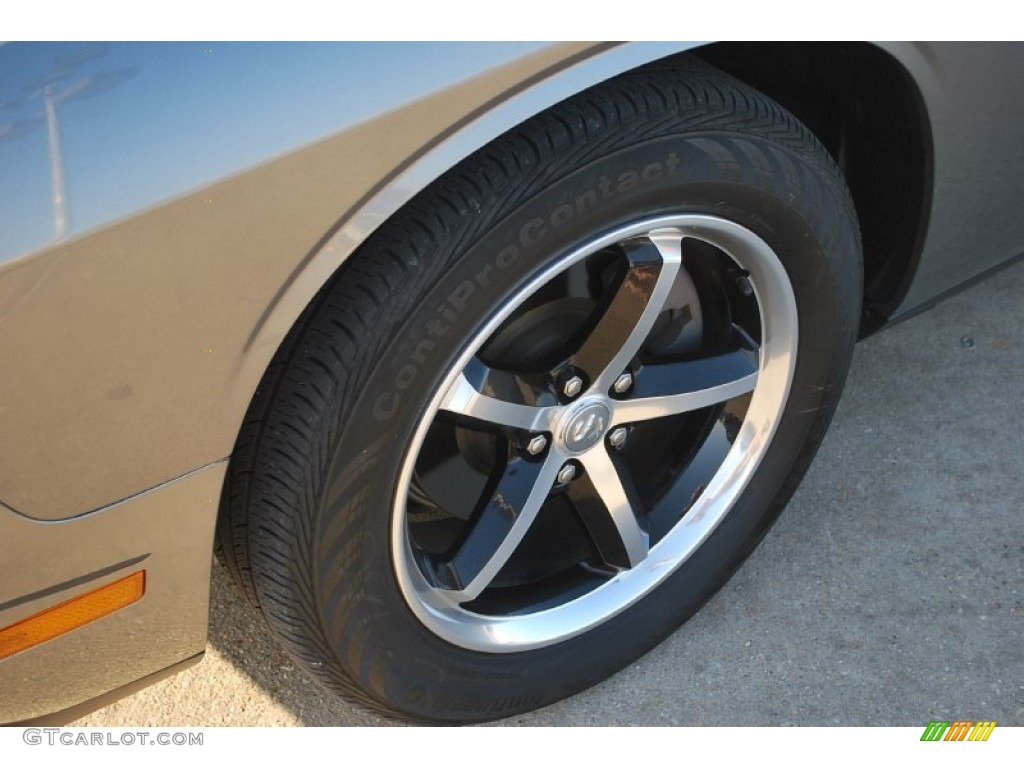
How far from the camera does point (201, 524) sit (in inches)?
55.6

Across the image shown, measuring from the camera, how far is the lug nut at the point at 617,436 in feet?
5.88

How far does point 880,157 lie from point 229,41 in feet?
3.71

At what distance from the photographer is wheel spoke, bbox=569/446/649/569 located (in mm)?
1795

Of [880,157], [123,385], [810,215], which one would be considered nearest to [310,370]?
[123,385]

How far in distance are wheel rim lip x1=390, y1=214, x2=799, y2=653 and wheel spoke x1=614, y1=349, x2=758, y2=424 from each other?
0.11 ft

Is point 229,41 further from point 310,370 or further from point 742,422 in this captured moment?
point 742,422

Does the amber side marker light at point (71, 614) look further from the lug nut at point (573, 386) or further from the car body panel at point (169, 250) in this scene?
the lug nut at point (573, 386)

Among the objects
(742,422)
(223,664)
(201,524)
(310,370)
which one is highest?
(310,370)

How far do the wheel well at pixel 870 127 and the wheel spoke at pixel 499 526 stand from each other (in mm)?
653

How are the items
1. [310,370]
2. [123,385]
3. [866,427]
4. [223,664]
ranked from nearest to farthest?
[123,385], [310,370], [223,664], [866,427]

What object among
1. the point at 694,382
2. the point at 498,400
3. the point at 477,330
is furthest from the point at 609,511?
the point at 477,330
